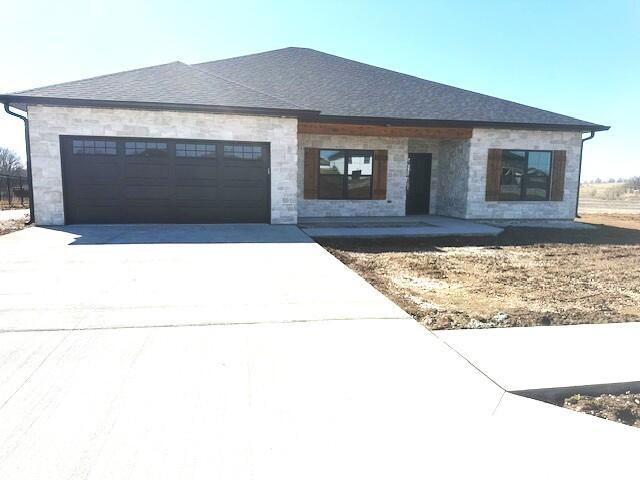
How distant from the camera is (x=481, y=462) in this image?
8.15 ft

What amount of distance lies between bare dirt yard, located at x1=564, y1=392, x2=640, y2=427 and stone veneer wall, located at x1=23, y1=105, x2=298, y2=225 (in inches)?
435

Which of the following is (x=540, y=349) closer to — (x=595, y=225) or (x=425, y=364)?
(x=425, y=364)

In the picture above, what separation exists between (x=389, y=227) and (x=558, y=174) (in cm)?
746

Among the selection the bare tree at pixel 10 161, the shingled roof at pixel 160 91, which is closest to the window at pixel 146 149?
the shingled roof at pixel 160 91

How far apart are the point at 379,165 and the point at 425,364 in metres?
13.4

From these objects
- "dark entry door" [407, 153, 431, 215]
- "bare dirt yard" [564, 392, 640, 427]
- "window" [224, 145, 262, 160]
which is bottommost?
"bare dirt yard" [564, 392, 640, 427]

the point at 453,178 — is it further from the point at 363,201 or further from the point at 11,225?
the point at 11,225

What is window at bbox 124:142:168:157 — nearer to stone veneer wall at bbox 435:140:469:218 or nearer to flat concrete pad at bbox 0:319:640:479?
flat concrete pad at bbox 0:319:640:479

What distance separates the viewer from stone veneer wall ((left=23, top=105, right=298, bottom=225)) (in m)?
12.1

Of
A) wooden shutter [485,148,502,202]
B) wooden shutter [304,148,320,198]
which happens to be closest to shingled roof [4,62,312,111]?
wooden shutter [304,148,320,198]

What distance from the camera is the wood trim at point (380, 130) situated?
1458cm

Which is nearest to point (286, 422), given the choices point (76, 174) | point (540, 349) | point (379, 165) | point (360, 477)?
point (360, 477)

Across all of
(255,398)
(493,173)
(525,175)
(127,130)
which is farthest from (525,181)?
(255,398)

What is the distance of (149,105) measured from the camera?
472 inches
